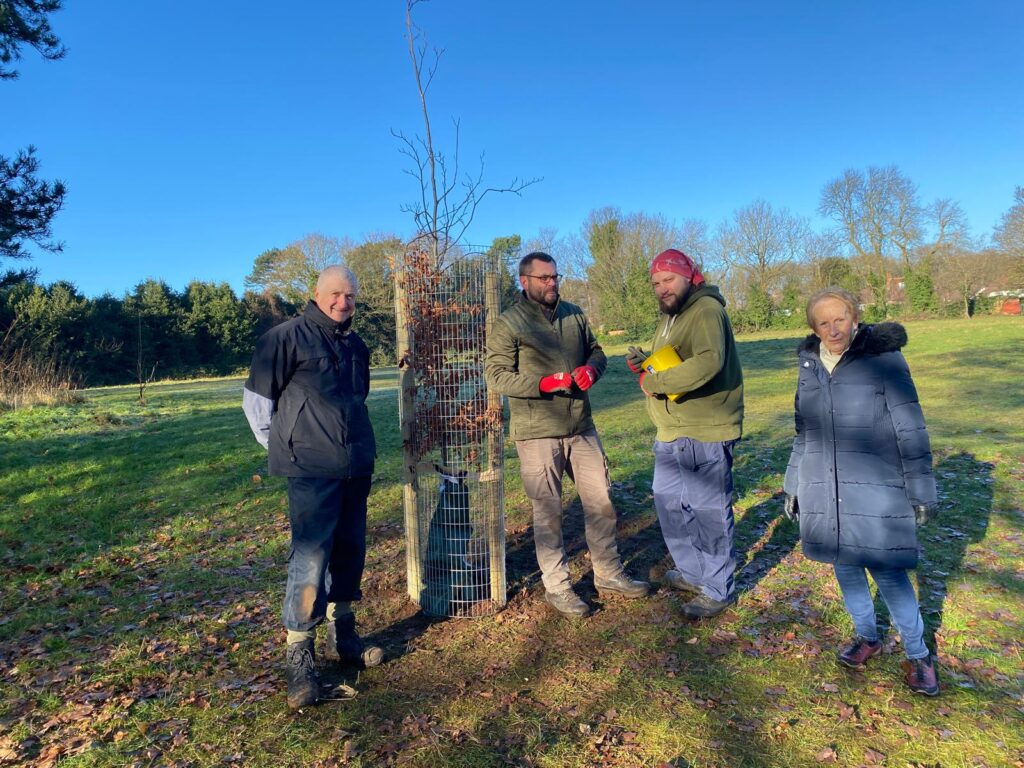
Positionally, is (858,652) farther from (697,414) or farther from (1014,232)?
(1014,232)

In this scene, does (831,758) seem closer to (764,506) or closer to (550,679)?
(550,679)

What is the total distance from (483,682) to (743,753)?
1280mm

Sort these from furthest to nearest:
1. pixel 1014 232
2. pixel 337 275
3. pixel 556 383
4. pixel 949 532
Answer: pixel 1014 232 < pixel 949 532 < pixel 556 383 < pixel 337 275

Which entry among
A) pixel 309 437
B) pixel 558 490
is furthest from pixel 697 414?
pixel 309 437

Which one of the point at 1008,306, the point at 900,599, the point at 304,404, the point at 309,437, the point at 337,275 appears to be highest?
the point at 1008,306

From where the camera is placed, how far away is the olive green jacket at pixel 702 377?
3371 mm

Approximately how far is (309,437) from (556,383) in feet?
4.65

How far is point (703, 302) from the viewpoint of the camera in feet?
11.5

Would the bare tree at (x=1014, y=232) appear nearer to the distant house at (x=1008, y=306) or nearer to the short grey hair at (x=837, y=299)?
the distant house at (x=1008, y=306)

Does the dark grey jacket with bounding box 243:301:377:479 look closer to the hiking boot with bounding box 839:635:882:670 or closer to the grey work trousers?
the grey work trousers

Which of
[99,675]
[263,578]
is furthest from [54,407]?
[99,675]

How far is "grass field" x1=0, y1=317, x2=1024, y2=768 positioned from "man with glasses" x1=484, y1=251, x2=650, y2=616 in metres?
0.45

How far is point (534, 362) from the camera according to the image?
370cm

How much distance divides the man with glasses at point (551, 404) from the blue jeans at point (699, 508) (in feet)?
1.21
